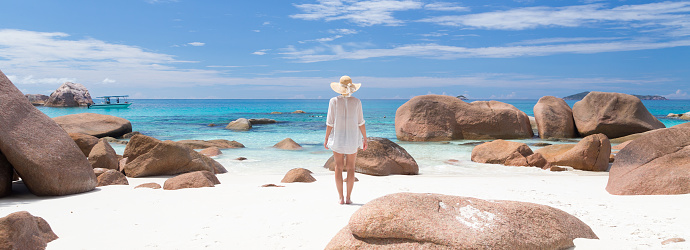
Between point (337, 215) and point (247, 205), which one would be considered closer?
point (337, 215)

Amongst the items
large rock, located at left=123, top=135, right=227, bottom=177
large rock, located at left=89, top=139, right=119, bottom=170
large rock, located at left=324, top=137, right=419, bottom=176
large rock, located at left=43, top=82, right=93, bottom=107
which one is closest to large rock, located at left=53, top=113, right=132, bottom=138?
large rock, located at left=89, top=139, right=119, bottom=170

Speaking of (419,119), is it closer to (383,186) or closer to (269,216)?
(383,186)

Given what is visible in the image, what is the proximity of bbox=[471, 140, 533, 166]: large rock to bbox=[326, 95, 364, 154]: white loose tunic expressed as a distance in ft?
20.6

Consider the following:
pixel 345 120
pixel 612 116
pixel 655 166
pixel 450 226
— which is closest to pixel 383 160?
pixel 345 120

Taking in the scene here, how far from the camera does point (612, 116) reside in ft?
59.7

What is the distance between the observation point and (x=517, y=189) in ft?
22.2

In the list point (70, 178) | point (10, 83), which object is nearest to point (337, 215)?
point (70, 178)

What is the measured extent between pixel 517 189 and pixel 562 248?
3608 mm

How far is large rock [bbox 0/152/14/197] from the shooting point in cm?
593

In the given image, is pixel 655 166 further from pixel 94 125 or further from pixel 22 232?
pixel 94 125

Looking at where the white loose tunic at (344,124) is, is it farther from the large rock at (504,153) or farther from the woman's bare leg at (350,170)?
the large rock at (504,153)

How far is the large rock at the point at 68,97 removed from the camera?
70.2 meters

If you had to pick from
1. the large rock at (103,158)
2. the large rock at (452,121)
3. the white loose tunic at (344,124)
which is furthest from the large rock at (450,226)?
the large rock at (452,121)

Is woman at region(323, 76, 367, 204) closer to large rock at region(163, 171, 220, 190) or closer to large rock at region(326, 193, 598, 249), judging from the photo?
large rock at region(326, 193, 598, 249)
